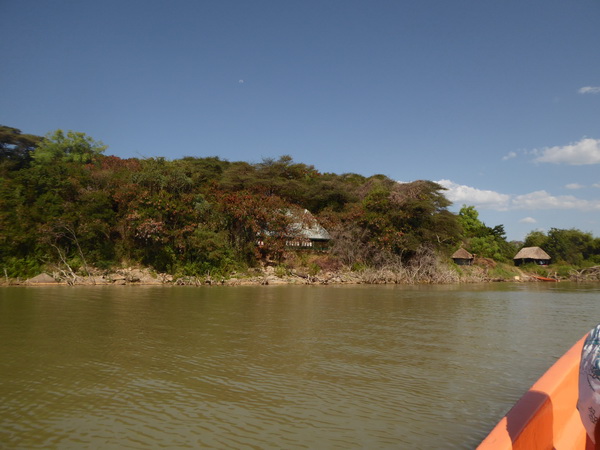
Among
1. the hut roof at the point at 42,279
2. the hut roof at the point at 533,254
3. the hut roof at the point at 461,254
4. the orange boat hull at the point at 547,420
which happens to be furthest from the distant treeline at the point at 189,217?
the orange boat hull at the point at 547,420

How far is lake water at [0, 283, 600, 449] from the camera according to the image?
352 cm

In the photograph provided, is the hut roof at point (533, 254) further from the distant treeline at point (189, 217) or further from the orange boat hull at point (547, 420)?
the orange boat hull at point (547, 420)

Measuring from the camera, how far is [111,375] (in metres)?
5.11

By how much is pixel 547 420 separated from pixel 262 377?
3.30m

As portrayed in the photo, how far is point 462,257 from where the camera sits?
1353 inches

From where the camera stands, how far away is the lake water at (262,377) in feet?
11.5

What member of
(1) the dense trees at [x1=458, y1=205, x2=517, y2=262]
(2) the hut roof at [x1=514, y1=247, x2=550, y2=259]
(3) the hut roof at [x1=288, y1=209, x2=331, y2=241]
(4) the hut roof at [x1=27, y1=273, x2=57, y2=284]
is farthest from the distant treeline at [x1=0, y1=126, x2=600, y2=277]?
(2) the hut roof at [x1=514, y1=247, x2=550, y2=259]

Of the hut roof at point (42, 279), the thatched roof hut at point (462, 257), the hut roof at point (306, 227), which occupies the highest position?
the hut roof at point (306, 227)

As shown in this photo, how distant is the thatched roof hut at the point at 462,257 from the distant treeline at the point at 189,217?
5928mm

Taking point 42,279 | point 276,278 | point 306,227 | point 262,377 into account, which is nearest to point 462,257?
point 306,227

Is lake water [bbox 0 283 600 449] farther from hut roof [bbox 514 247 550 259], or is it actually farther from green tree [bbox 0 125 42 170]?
hut roof [bbox 514 247 550 259]

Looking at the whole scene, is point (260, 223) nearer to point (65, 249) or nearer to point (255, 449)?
point (65, 249)

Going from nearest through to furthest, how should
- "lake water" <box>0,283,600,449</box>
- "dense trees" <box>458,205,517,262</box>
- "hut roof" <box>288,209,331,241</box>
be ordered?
"lake water" <box>0,283,600,449</box>
"hut roof" <box>288,209,331,241</box>
"dense trees" <box>458,205,517,262</box>

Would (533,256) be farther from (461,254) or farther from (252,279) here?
(252,279)
